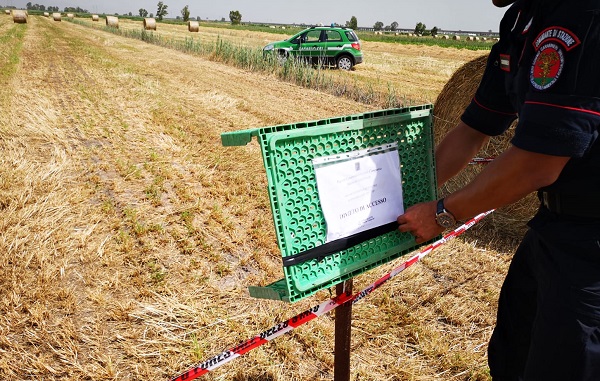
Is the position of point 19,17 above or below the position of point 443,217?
above

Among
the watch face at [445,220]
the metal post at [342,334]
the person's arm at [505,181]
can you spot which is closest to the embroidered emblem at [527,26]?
the person's arm at [505,181]

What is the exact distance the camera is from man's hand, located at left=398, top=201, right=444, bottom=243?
5.11 ft

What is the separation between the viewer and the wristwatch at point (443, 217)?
1481mm

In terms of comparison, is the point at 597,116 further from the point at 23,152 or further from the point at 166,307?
the point at 23,152

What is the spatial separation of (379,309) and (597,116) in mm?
2168

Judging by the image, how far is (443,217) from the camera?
1508 mm

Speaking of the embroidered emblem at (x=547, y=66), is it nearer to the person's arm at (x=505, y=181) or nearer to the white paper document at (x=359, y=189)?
the person's arm at (x=505, y=181)

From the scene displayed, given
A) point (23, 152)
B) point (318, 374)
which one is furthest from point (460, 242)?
point (23, 152)

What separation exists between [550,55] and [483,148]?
12.7 feet

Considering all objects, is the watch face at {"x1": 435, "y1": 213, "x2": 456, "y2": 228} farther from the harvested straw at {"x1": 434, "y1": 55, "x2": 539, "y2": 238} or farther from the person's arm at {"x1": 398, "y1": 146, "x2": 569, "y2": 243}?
the harvested straw at {"x1": 434, "y1": 55, "x2": 539, "y2": 238}

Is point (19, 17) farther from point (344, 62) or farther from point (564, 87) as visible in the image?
point (564, 87)

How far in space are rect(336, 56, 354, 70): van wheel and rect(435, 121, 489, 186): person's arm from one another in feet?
52.1

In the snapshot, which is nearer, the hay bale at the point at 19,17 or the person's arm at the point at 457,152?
the person's arm at the point at 457,152

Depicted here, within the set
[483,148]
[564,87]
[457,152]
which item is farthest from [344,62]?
[564,87]
